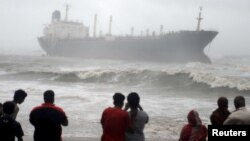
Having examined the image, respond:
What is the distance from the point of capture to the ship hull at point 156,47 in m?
44.6

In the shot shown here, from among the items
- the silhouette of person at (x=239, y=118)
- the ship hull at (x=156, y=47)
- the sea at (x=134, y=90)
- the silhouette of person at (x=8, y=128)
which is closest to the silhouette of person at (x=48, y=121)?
the silhouette of person at (x=8, y=128)

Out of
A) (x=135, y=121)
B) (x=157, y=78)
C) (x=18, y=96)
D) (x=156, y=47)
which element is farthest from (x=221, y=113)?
(x=156, y=47)

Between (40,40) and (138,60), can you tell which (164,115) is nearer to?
(138,60)

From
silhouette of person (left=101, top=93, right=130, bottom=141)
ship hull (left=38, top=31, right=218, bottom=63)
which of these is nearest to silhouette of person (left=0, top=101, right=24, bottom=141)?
silhouette of person (left=101, top=93, right=130, bottom=141)

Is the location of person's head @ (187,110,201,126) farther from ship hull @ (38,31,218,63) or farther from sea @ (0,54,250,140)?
ship hull @ (38,31,218,63)

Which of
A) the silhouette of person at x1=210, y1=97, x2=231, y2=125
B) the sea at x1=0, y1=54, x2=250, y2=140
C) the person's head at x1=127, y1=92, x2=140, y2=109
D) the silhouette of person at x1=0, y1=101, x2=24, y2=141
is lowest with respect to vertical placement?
the sea at x1=0, y1=54, x2=250, y2=140

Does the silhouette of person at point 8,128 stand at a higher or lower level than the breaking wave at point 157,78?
higher

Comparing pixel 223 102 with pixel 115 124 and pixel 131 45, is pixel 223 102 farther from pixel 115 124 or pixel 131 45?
pixel 131 45

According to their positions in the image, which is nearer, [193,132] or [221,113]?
[193,132]

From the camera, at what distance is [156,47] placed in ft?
152

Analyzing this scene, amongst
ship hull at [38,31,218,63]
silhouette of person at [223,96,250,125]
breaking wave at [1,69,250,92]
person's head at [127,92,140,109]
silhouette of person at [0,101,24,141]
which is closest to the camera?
silhouette of person at [223,96,250,125]

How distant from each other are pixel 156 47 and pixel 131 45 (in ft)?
13.9

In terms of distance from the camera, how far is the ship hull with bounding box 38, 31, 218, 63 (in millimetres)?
44625

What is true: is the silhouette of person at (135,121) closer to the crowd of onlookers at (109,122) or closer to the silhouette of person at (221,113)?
the crowd of onlookers at (109,122)
